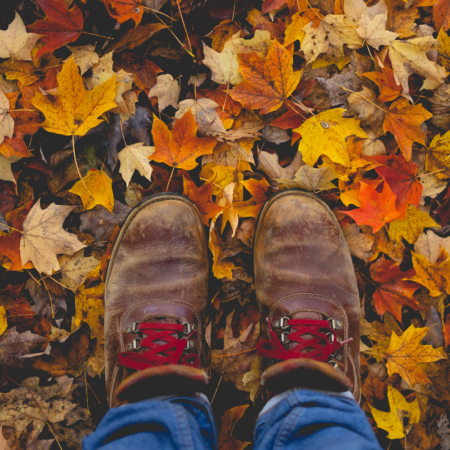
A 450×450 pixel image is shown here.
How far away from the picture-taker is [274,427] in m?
0.75

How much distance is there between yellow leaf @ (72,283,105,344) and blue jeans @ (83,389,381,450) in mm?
528

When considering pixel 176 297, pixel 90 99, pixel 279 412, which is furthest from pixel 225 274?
pixel 90 99

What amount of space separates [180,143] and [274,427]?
858mm

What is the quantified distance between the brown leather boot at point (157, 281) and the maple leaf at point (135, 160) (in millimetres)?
114

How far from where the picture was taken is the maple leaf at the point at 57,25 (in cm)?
101

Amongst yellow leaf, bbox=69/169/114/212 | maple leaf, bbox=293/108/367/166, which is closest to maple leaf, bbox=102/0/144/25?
yellow leaf, bbox=69/169/114/212

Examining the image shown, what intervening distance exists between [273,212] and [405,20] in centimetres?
80

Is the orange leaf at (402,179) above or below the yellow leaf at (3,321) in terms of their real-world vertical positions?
above

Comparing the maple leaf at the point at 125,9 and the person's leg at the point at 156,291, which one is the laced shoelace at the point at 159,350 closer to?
the person's leg at the point at 156,291

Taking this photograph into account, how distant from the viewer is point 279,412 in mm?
756

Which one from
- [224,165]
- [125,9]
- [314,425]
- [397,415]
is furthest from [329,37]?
[397,415]

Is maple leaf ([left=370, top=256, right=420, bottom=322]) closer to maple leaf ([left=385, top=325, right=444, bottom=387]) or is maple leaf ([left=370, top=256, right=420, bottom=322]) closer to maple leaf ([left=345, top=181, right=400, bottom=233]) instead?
maple leaf ([left=385, top=325, right=444, bottom=387])

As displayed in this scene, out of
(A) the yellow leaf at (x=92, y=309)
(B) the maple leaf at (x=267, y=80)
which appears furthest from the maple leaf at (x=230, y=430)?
(B) the maple leaf at (x=267, y=80)

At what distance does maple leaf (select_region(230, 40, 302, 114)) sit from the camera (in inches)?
40.1
